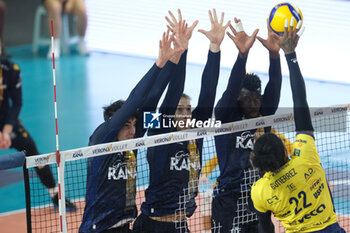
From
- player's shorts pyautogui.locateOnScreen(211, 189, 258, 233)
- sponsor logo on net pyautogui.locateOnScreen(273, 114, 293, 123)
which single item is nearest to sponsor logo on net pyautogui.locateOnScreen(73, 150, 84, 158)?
player's shorts pyautogui.locateOnScreen(211, 189, 258, 233)

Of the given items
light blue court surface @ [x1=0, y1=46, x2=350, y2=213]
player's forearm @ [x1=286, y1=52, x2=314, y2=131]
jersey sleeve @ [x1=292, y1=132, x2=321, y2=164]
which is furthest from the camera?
light blue court surface @ [x1=0, y1=46, x2=350, y2=213]

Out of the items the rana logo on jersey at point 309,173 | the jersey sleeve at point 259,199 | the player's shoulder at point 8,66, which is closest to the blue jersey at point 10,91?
the player's shoulder at point 8,66

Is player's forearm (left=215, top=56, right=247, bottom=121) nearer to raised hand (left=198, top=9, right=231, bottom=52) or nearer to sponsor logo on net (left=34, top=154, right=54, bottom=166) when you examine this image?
raised hand (left=198, top=9, right=231, bottom=52)

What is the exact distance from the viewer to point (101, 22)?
17688 mm

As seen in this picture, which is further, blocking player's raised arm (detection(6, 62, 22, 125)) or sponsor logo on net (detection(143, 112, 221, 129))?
blocking player's raised arm (detection(6, 62, 22, 125))

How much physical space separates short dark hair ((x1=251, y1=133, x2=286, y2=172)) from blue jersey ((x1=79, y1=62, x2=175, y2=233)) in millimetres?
1304

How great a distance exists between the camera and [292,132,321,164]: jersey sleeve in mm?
5195

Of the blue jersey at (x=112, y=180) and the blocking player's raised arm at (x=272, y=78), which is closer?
the blue jersey at (x=112, y=180)

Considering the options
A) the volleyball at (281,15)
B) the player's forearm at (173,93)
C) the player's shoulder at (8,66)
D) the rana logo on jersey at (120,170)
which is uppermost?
the player's shoulder at (8,66)

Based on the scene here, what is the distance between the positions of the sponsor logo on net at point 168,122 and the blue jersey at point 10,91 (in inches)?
125

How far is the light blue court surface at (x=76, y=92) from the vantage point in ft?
34.9

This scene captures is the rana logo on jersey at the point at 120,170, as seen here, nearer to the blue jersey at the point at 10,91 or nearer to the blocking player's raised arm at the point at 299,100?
the blocking player's raised arm at the point at 299,100

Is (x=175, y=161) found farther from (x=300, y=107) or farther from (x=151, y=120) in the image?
(x=300, y=107)

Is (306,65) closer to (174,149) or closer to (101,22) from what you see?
(101,22)
